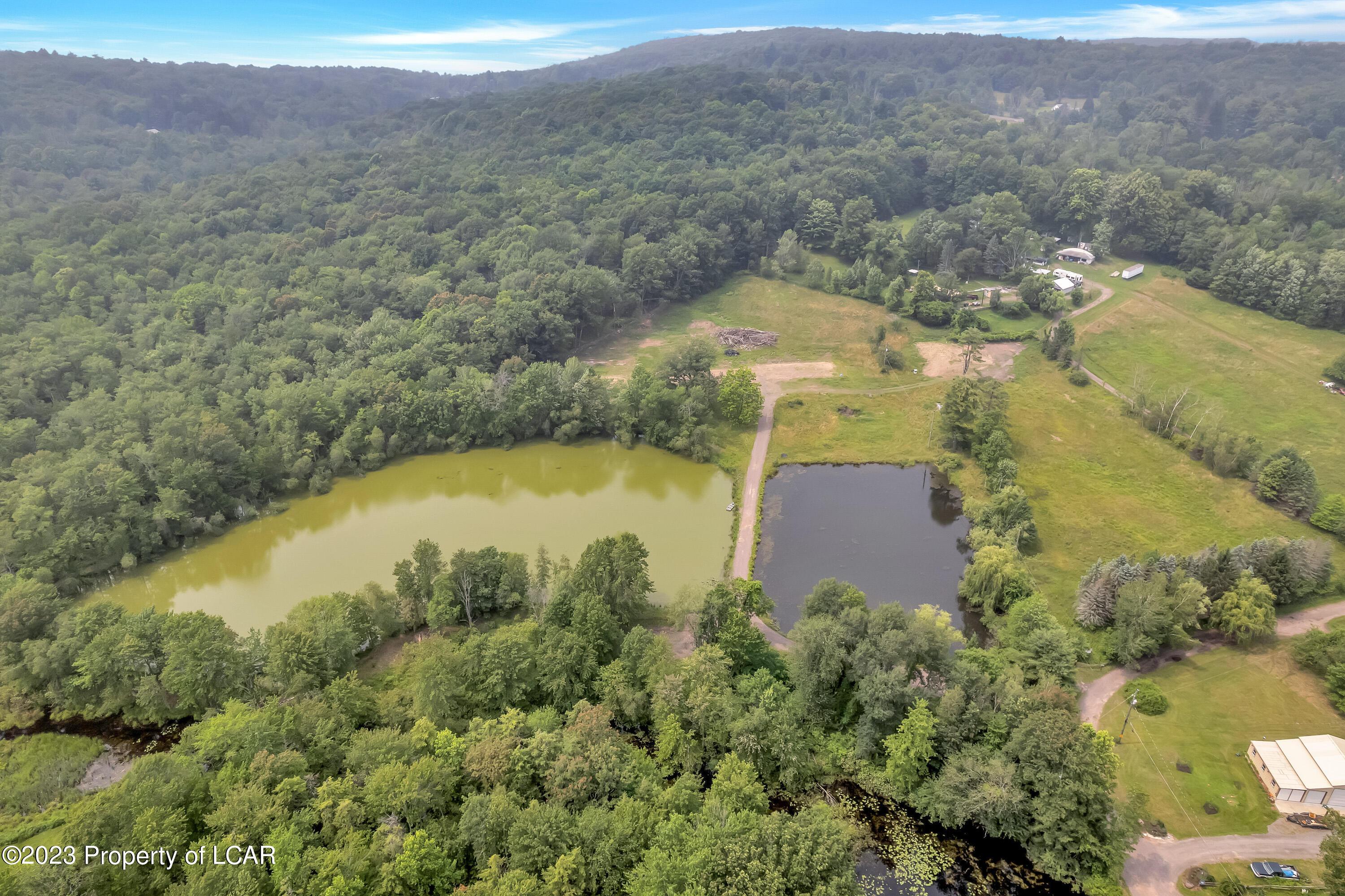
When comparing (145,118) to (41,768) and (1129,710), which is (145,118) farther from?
→ (1129,710)

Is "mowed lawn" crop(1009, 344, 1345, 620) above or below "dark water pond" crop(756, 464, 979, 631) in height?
above

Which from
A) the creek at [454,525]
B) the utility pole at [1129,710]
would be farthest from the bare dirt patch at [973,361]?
the utility pole at [1129,710]

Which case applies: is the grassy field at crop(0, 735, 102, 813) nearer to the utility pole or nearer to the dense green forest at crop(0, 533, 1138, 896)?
the dense green forest at crop(0, 533, 1138, 896)

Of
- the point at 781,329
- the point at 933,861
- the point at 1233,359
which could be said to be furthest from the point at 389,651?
the point at 1233,359

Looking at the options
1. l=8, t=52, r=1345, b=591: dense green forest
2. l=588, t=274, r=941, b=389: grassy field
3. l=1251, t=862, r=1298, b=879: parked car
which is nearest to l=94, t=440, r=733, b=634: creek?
l=8, t=52, r=1345, b=591: dense green forest

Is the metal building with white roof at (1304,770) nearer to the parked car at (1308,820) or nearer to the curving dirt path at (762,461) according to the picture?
the parked car at (1308,820)

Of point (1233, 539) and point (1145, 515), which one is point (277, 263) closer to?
point (1145, 515)
